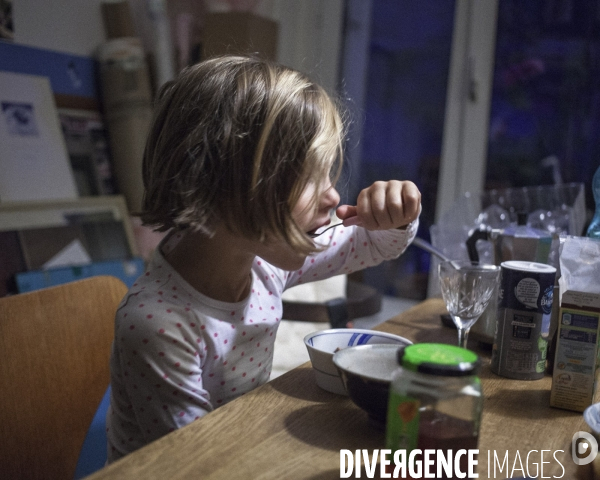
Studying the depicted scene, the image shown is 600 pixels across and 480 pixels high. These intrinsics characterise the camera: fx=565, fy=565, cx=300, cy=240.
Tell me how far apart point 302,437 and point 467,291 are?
399 millimetres

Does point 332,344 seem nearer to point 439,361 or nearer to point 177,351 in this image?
point 177,351

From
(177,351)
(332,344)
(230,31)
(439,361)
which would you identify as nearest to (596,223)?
(332,344)

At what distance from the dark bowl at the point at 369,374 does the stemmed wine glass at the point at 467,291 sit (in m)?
0.22

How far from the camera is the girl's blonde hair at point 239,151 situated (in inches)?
30.8

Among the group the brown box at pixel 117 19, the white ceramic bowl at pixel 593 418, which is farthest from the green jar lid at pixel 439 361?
the brown box at pixel 117 19

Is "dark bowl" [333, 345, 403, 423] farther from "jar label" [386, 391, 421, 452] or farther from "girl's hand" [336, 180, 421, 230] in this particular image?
"girl's hand" [336, 180, 421, 230]

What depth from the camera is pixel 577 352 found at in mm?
728

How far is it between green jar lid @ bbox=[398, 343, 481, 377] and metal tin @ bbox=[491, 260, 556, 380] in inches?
14.0

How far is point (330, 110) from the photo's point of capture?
2.88 feet

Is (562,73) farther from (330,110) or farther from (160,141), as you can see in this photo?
(160,141)

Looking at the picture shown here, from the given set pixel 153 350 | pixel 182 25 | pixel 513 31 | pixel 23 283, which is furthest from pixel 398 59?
pixel 153 350

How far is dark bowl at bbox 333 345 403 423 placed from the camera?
612mm

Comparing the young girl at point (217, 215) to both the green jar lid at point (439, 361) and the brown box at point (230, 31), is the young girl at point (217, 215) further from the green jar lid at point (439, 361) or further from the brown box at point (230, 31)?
the brown box at point (230, 31)

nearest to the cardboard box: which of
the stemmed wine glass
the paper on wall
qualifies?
the stemmed wine glass
